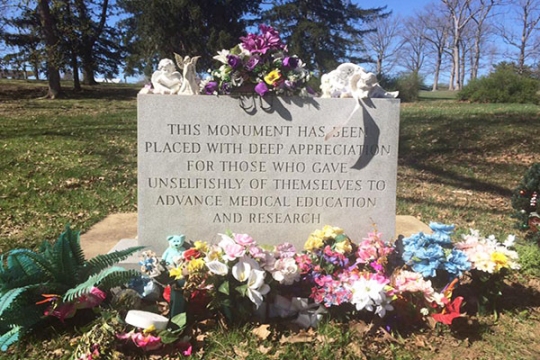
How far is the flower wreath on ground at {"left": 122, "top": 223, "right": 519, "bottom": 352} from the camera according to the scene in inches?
122

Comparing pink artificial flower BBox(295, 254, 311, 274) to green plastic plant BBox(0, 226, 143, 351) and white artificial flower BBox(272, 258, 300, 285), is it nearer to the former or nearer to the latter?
white artificial flower BBox(272, 258, 300, 285)

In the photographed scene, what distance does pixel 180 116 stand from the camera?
3.80 m

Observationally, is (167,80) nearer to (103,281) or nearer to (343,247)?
(103,281)

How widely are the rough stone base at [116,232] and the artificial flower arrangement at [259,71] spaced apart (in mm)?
1672

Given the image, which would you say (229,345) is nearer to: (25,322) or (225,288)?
(225,288)

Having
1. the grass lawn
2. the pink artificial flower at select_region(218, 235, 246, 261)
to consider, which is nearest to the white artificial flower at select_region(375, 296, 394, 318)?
the grass lawn

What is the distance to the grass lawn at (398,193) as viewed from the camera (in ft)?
9.89

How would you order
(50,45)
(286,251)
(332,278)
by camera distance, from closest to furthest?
(332,278) < (286,251) < (50,45)

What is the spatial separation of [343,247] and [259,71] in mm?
1600

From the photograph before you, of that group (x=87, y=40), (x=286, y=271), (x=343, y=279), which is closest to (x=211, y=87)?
(x=286, y=271)

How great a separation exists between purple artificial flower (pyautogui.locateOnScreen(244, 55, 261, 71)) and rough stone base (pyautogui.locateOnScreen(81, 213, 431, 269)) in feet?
6.11

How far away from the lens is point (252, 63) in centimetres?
374

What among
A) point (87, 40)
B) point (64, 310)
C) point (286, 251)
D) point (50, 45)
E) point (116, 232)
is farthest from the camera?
point (87, 40)

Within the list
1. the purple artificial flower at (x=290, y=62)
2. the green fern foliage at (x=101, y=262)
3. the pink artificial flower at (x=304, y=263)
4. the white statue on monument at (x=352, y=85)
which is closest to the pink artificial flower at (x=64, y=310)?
the green fern foliage at (x=101, y=262)
